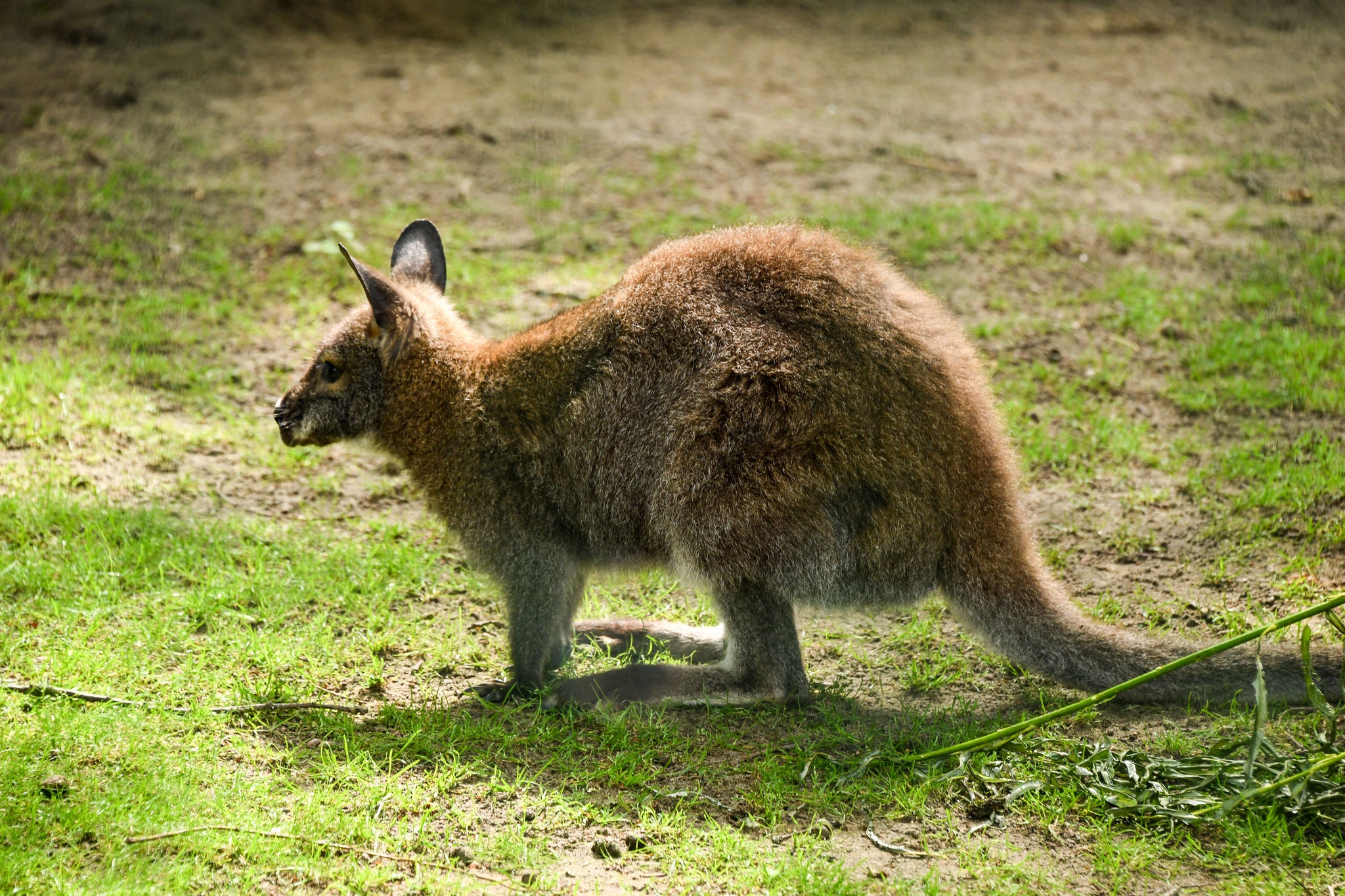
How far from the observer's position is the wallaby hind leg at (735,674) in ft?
12.7

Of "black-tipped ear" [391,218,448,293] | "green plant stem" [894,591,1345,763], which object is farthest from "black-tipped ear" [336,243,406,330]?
"green plant stem" [894,591,1345,763]

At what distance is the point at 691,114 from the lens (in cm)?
913

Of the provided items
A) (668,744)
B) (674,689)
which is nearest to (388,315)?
(674,689)

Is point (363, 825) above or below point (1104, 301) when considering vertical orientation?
below

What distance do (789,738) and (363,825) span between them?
53.1 inches

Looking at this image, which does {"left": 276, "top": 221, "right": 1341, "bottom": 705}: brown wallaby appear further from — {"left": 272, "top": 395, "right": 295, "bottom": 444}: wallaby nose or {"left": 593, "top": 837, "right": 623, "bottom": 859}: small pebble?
{"left": 593, "top": 837, "right": 623, "bottom": 859}: small pebble

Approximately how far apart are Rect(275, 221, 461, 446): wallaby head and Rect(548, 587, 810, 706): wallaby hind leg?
1274mm

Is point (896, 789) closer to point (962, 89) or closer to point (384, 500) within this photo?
point (384, 500)

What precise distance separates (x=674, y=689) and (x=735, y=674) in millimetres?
216

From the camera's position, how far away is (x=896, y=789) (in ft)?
11.6

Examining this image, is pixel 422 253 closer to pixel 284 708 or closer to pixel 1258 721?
pixel 284 708

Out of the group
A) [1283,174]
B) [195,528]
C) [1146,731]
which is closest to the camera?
[1146,731]

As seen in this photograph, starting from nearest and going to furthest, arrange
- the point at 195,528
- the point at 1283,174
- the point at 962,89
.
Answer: the point at 195,528 → the point at 1283,174 → the point at 962,89

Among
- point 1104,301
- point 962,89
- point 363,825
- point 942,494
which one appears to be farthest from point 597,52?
point 363,825
